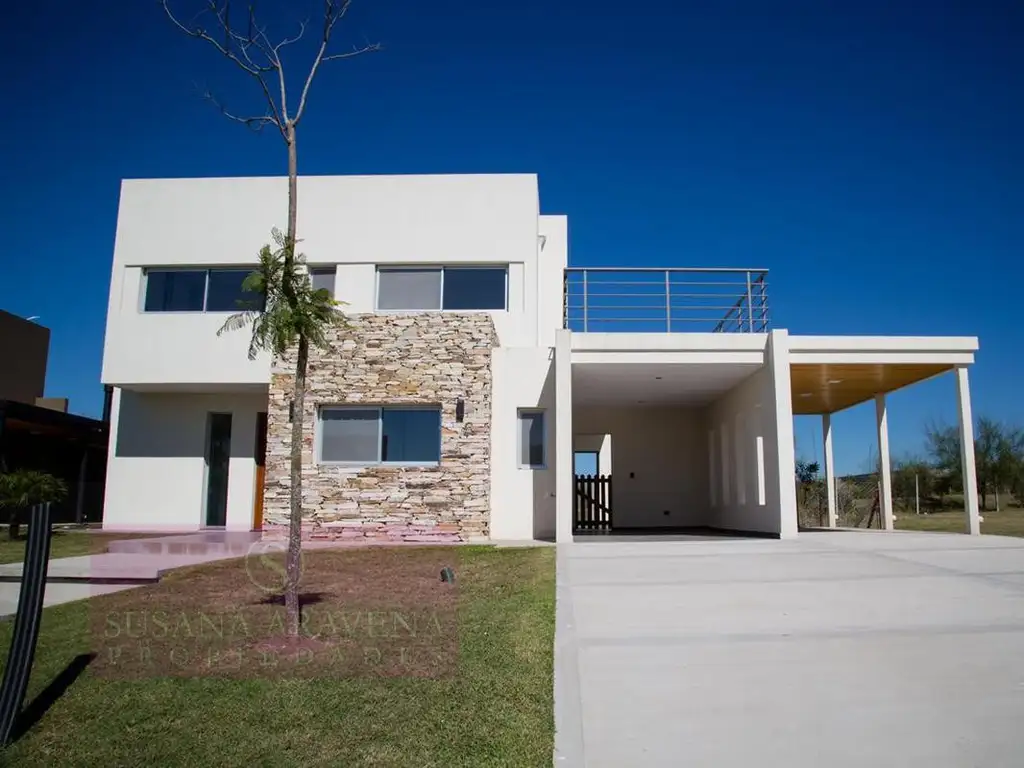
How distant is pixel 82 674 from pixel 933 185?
18241 millimetres

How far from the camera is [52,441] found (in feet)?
66.6

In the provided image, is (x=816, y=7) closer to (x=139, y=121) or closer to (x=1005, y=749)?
(x=139, y=121)

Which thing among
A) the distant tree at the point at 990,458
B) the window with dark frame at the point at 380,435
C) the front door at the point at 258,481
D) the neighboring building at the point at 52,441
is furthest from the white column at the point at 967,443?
the neighboring building at the point at 52,441

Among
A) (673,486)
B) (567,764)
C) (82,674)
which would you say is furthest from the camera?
(673,486)

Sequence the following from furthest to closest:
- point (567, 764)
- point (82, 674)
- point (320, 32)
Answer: point (320, 32) → point (82, 674) → point (567, 764)

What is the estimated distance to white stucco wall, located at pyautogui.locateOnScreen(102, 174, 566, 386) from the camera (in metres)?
15.4

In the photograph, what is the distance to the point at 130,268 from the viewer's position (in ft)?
52.5

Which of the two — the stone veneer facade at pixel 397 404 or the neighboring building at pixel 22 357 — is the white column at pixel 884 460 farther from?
the neighboring building at pixel 22 357

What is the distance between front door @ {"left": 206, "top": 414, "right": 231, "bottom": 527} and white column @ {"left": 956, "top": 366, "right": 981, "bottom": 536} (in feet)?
46.5

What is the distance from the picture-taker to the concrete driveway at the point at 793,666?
11.5 feet

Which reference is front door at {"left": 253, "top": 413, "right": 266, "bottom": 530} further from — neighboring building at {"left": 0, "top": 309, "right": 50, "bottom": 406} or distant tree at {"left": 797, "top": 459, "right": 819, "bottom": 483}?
distant tree at {"left": 797, "top": 459, "right": 819, "bottom": 483}

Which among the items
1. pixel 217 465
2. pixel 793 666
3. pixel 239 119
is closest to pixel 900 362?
pixel 793 666

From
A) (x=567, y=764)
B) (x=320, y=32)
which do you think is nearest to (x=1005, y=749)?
(x=567, y=764)

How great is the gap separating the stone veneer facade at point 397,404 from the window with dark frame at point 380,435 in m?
0.22
